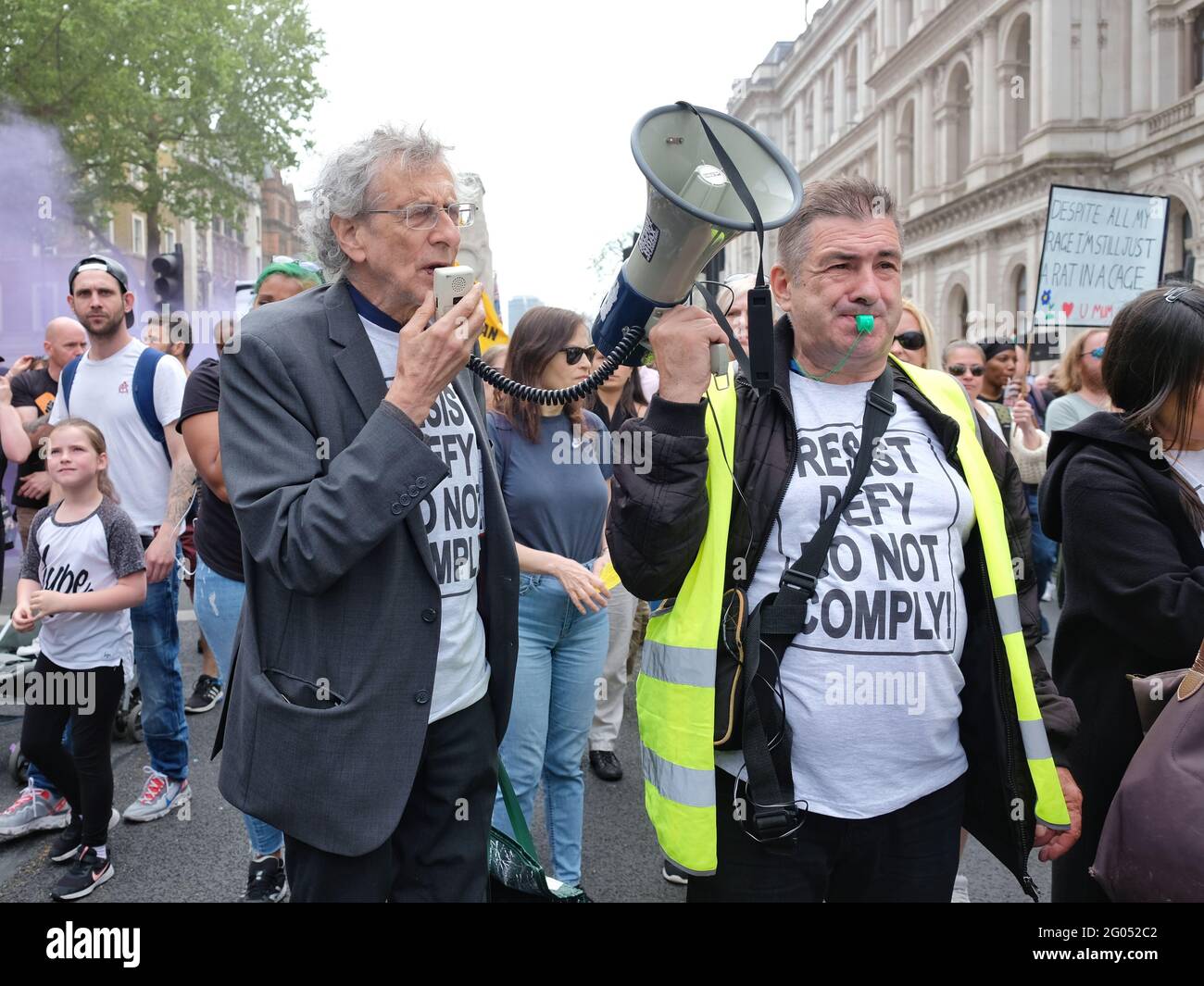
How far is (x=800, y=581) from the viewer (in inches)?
72.3

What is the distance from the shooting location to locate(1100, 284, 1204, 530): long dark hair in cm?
225

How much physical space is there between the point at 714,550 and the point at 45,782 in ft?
10.8

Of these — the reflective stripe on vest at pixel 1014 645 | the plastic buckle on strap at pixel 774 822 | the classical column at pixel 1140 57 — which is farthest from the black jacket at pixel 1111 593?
the classical column at pixel 1140 57

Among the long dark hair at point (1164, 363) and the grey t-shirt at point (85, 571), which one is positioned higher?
the long dark hair at point (1164, 363)

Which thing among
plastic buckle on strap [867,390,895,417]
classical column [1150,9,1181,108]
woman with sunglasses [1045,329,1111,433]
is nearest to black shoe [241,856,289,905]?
plastic buckle on strap [867,390,895,417]

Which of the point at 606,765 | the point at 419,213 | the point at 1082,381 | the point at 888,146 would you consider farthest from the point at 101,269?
the point at 888,146

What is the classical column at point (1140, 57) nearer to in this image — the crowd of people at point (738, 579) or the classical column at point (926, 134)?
the classical column at point (926, 134)

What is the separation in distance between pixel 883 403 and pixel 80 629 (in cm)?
294

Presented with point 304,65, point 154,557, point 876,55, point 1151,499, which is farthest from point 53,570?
point 876,55

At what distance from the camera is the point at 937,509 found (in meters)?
1.94

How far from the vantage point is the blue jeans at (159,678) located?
3.89 metres

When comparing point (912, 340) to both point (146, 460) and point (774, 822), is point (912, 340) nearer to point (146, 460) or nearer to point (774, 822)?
point (774, 822)
